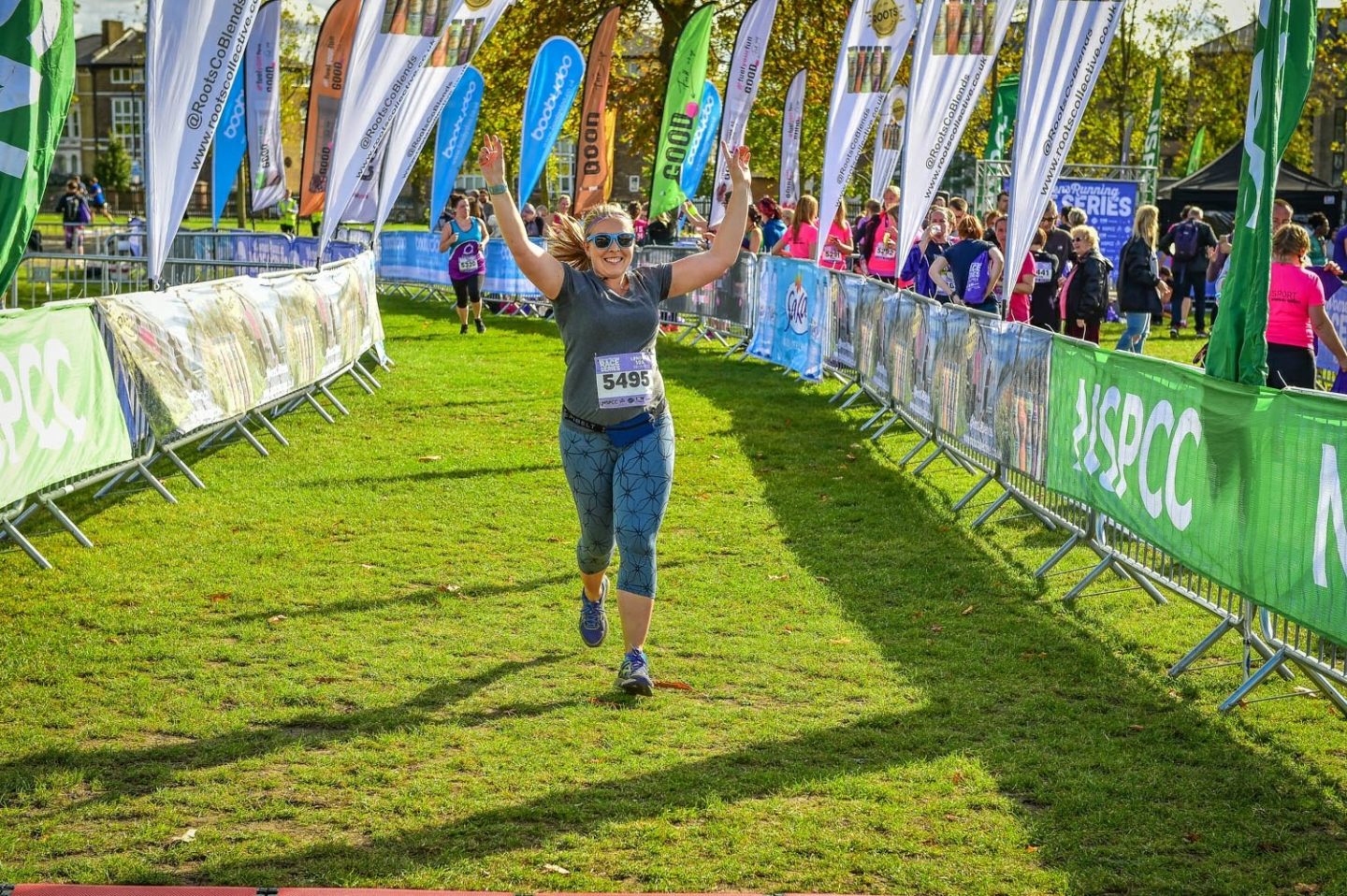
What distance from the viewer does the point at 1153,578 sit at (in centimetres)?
786

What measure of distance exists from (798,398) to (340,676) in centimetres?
1042

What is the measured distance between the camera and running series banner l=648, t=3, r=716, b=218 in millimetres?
23172

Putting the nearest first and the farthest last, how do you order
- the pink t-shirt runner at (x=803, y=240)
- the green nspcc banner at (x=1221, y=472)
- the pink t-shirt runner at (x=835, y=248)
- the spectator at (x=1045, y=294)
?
Answer: the green nspcc banner at (x=1221, y=472)
the spectator at (x=1045, y=294)
the pink t-shirt runner at (x=803, y=240)
the pink t-shirt runner at (x=835, y=248)

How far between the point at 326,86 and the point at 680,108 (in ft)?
19.0

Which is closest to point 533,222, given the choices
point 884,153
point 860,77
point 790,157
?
point 790,157

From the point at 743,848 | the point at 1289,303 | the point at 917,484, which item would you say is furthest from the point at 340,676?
the point at 1289,303

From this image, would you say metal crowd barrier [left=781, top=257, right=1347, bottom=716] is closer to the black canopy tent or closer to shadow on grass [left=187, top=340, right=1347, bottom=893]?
shadow on grass [left=187, top=340, right=1347, bottom=893]

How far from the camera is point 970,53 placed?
13797mm

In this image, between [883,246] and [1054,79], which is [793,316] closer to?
[883,246]

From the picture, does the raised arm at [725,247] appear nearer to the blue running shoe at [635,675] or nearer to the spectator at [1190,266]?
the blue running shoe at [635,675]

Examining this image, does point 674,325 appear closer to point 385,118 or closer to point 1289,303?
point 385,118

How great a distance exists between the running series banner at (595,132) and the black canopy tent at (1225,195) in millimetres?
14388

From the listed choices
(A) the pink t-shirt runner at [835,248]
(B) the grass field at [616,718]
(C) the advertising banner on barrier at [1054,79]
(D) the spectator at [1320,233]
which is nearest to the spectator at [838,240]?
(A) the pink t-shirt runner at [835,248]

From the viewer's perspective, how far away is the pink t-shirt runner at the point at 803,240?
2027cm
